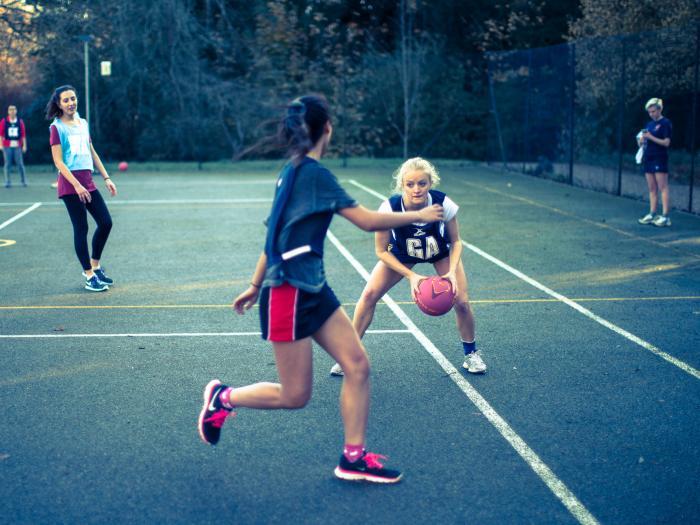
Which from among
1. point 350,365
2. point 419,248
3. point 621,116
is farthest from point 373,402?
point 621,116

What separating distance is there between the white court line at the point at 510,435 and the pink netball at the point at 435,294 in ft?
2.05

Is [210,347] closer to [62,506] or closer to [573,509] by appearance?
[62,506]

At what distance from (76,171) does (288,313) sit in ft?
19.7

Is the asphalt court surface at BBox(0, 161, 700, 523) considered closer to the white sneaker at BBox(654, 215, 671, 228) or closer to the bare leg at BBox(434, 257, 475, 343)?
the bare leg at BBox(434, 257, 475, 343)

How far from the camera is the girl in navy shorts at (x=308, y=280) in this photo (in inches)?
171

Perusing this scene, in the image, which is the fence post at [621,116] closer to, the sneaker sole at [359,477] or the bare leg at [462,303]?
the bare leg at [462,303]

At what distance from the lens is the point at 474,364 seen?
6.60 metres

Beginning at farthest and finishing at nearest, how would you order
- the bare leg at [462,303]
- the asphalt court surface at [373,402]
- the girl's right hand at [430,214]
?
the bare leg at [462,303] → the girl's right hand at [430,214] → the asphalt court surface at [373,402]

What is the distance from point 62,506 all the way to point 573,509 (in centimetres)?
239

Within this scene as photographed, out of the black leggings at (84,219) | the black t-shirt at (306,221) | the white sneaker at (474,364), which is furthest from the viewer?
the black leggings at (84,219)

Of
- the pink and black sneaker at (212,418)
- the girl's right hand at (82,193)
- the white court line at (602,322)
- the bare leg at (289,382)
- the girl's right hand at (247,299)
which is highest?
the girl's right hand at (82,193)

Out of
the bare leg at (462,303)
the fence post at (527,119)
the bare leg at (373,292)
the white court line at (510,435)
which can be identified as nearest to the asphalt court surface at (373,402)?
the white court line at (510,435)

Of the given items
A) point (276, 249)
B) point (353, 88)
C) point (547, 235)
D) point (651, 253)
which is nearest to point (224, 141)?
point (353, 88)

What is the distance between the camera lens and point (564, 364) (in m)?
6.89
